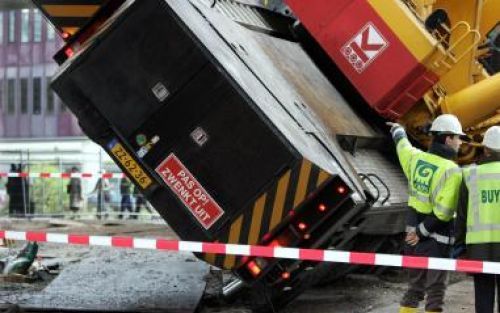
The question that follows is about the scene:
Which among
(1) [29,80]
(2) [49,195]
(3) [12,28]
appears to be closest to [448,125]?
(2) [49,195]

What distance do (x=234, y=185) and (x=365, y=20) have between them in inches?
96.3

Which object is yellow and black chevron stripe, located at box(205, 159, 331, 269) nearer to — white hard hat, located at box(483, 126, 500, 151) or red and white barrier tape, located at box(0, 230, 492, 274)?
red and white barrier tape, located at box(0, 230, 492, 274)

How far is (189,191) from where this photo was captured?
5.45 metres

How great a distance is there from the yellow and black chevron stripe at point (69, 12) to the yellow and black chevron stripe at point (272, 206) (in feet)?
7.22

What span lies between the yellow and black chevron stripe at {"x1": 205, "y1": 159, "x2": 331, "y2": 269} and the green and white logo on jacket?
2.43ft

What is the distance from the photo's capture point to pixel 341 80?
776 centimetres

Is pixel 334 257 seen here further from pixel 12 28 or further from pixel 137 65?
pixel 12 28

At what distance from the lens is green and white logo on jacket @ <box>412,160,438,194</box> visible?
550 centimetres

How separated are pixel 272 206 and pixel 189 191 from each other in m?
0.58

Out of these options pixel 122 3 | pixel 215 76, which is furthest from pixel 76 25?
pixel 215 76

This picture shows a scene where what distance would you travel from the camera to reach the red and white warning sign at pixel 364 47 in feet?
23.1

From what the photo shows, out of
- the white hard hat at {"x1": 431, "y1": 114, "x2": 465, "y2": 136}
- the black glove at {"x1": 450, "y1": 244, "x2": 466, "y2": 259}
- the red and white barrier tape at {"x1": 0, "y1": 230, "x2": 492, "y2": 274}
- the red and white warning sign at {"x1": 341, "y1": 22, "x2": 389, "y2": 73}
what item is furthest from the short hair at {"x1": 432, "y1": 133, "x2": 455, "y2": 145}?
the red and white warning sign at {"x1": 341, "y1": 22, "x2": 389, "y2": 73}

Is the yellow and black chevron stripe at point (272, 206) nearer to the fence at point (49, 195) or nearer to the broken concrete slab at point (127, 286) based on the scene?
the broken concrete slab at point (127, 286)

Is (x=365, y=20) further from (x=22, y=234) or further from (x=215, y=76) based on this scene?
(x=22, y=234)
